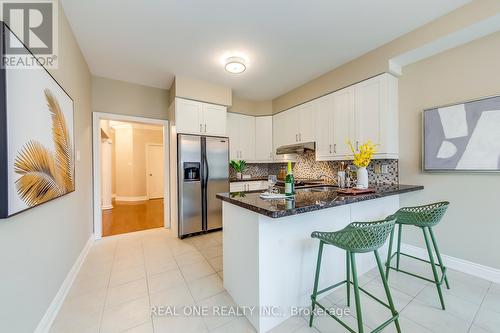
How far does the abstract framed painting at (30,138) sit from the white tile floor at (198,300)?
3.40 ft

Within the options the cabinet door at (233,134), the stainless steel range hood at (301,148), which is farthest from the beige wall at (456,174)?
the cabinet door at (233,134)

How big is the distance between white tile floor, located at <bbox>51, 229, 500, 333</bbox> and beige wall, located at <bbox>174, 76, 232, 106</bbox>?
8.48ft

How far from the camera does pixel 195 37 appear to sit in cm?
241

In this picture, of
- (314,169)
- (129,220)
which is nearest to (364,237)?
(314,169)

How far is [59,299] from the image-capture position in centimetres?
177

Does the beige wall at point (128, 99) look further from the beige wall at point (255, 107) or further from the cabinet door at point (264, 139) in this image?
the cabinet door at point (264, 139)

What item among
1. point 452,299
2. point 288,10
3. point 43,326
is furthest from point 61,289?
point 452,299

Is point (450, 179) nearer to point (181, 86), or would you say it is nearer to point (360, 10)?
point (360, 10)

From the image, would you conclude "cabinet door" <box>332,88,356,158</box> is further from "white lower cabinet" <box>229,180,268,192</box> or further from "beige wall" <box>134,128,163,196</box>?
A: "beige wall" <box>134,128,163,196</box>

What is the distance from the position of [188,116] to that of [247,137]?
1.52 meters

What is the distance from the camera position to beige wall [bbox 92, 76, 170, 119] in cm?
343

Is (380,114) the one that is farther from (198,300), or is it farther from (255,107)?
(198,300)


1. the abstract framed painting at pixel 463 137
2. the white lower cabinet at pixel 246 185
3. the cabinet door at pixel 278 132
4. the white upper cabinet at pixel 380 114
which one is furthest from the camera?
the cabinet door at pixel 278 132

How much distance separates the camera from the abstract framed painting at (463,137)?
2.03m
